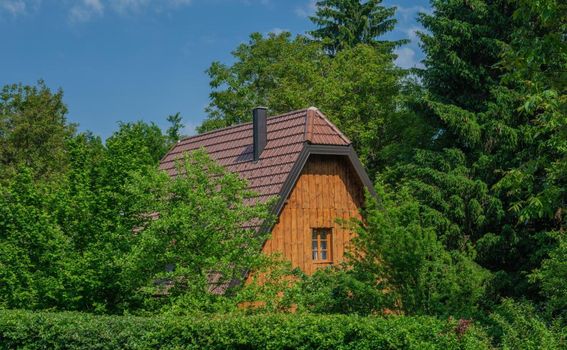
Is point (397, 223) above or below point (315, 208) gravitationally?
below

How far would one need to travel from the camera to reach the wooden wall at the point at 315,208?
23.8 metres

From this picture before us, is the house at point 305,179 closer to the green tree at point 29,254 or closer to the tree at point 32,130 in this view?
the green tree at point 29,254

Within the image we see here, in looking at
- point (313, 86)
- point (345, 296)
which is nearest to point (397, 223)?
point (345, 296)

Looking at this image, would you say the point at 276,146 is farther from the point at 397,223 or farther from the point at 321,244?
the point at 397,223

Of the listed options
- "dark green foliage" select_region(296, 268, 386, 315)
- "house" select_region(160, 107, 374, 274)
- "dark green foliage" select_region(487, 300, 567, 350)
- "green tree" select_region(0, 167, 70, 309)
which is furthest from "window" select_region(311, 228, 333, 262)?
"dark green foliage" select_region(487, 300, 567, 350)

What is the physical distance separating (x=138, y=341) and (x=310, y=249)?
10.1m

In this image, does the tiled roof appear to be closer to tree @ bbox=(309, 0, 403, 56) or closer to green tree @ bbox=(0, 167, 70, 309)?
green tree @ bbox=(0, 167, 70, 309)

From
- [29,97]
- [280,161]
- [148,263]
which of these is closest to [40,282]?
[148,263]

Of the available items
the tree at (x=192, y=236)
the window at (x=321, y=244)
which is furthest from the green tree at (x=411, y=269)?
the window at (x=321, y=244)

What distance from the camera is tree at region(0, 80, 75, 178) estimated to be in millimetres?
40969

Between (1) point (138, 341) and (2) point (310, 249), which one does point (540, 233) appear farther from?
(1) point (138, 341)

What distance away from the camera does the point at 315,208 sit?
24.5 meters

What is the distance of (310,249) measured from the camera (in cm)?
2428

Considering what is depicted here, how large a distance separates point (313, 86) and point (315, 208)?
1845 cm
